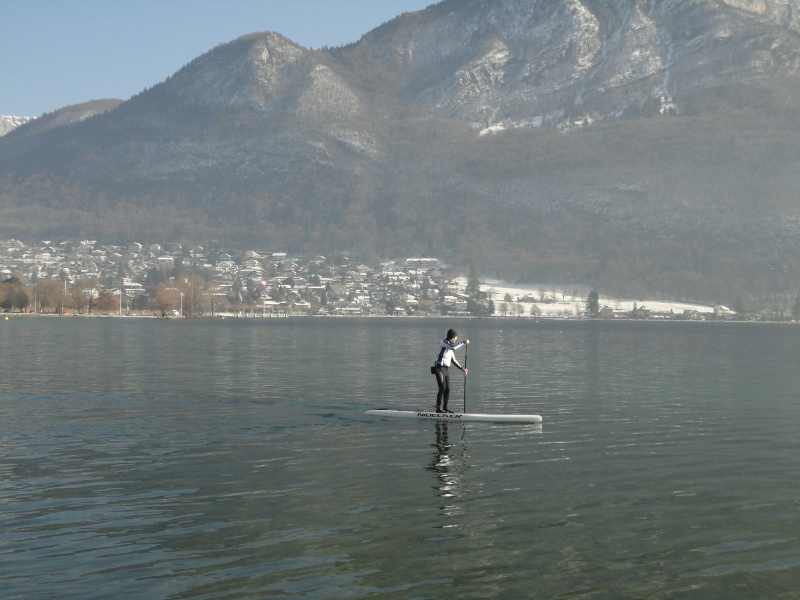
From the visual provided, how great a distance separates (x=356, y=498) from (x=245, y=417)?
58.1ft

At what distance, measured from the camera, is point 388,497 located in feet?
84.6

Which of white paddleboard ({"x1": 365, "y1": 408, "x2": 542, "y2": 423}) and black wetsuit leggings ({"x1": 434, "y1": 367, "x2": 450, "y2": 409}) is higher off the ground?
black wetsuit leggings ({"x1": 434, "y1": 367, "x2": 450, "y2": 409})

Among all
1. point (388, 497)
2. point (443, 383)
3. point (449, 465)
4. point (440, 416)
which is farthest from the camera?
point (443, 383)

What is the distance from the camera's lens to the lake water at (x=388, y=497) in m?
19.1

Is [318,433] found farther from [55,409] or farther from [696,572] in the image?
[696,572]

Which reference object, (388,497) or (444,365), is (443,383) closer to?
(444,365)

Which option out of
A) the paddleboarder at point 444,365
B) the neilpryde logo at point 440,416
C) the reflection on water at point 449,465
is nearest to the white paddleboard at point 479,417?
the neilpryde logo at point 440,416

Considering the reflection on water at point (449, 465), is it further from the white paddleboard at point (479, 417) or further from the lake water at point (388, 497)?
the white paddleboard at point (479, 417)

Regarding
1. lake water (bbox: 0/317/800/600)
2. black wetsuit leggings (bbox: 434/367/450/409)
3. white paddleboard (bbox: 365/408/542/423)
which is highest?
black wetsuit leggings (bbox: 434/367/450/409)

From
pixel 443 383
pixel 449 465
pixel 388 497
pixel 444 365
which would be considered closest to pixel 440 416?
pixel 443 383

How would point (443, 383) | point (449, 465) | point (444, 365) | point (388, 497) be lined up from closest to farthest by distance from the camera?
point (388, 497), point (449, 465), point (444, 365), point (443, 383)

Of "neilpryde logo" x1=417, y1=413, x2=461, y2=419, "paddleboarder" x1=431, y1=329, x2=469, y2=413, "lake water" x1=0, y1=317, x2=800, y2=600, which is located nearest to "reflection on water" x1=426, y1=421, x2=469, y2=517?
"lake water" x1=0, y1=317, x2=800, y2=600

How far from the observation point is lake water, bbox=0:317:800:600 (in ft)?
62.7

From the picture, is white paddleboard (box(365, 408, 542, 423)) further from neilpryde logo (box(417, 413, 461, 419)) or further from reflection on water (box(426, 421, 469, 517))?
reflection on water (box(426, 421, 469, 517))
